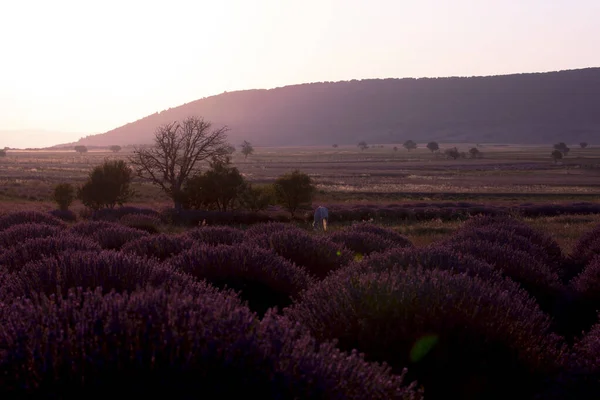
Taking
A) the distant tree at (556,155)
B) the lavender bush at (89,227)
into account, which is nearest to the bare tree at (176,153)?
the lavender bush at (89,227)

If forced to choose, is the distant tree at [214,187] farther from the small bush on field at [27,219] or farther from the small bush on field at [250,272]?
the small bush on field at [250,272]

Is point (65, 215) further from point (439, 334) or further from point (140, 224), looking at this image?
point (439, 334)

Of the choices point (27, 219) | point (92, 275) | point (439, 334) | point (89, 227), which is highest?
point (92, 275)

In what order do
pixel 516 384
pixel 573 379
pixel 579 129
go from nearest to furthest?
pixel 573 379, pixel 516 384, pixel 579 129

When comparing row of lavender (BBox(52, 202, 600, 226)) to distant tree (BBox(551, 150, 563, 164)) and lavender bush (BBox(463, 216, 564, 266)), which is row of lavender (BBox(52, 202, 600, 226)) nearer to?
lavender bush (BBox(463, 216, 564, 266))

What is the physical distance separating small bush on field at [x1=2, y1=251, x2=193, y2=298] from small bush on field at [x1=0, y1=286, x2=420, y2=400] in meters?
2.40

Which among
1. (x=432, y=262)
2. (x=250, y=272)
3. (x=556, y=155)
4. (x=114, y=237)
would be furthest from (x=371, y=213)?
(x=556, y=155)

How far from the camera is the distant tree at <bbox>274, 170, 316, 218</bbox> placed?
39.1 metres


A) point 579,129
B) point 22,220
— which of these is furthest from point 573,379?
point 579,129

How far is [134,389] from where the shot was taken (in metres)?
3.04

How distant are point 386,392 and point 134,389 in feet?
4.49

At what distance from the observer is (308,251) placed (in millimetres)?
10031

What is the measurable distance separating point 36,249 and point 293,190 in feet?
101

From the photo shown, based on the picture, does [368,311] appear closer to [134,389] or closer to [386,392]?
[386,392]
